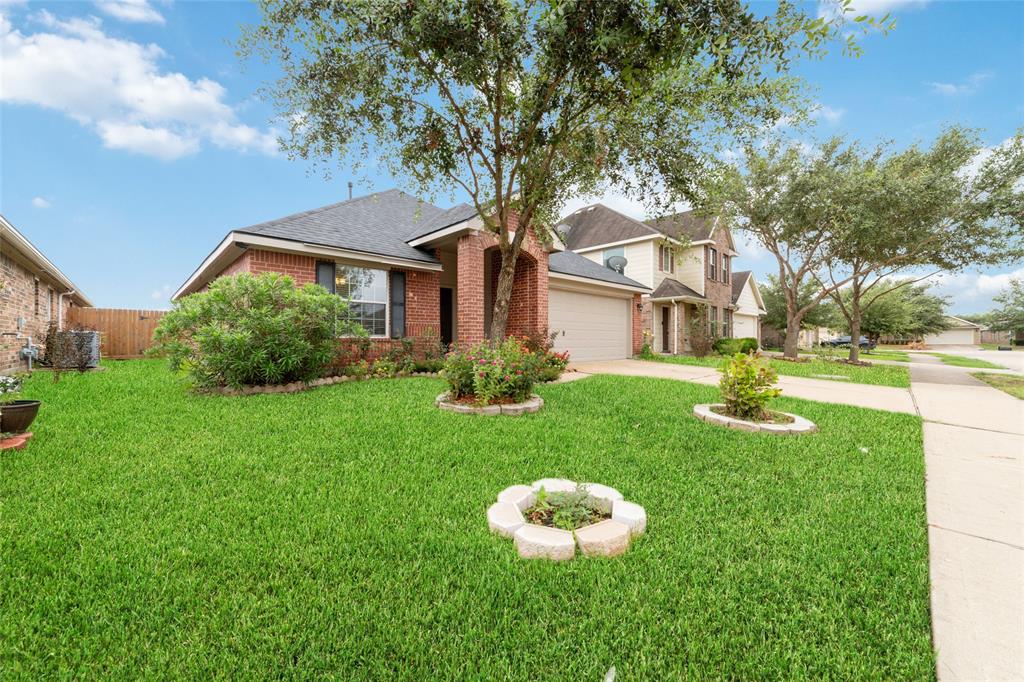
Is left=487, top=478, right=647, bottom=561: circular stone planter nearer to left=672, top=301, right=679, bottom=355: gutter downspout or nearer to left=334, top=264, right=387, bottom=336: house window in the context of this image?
left=334, top=264, right=387, bottom=336: house window

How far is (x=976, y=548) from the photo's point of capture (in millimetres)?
2463

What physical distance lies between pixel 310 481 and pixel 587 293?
1138cm

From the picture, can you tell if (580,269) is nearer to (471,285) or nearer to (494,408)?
(471,285)

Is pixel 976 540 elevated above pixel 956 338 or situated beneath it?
situated beneath

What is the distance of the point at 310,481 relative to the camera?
3.26 metres

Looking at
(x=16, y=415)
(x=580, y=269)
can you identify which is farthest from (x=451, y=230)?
(x=16, y=415)

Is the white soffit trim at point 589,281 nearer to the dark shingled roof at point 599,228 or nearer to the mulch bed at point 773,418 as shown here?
the dark shingled roof at point 599,228

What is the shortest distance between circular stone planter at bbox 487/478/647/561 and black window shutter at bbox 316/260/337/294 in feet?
24.7

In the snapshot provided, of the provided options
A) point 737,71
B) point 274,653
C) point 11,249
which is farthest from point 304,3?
point 11,249

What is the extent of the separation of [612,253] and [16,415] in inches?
718

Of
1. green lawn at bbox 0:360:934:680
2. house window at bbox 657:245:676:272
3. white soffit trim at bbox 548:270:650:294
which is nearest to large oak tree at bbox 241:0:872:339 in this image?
white soffit trim at bbox 548:270:650:294

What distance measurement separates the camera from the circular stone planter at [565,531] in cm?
232

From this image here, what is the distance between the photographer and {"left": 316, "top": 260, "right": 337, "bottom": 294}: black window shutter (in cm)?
884

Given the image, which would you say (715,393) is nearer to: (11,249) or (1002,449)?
(1002,449)
